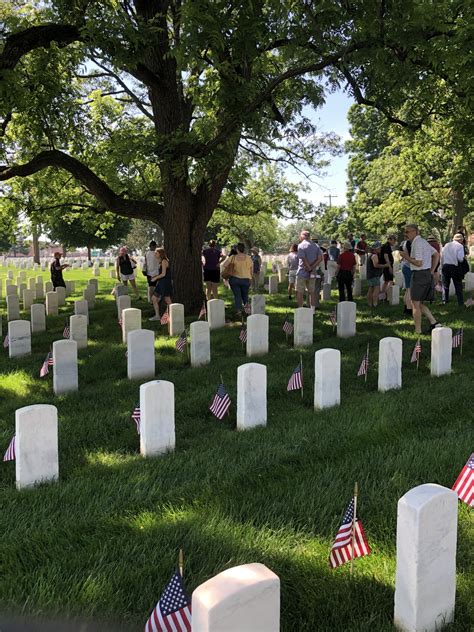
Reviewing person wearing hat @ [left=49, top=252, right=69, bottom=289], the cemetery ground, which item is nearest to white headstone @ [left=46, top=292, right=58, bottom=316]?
person wearing hat @ [left=49, top=252, right=69, bottom=289]

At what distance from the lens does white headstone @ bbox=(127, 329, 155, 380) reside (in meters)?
7.40

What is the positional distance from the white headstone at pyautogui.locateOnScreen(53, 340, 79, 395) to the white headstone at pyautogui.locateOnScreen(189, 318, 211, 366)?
179 cm

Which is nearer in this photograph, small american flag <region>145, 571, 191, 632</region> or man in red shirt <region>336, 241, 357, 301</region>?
small american flag <region>145, 571, 191, 632</region>

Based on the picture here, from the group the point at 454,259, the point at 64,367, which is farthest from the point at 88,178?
the point at 454,259

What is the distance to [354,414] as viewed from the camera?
5.46 metres

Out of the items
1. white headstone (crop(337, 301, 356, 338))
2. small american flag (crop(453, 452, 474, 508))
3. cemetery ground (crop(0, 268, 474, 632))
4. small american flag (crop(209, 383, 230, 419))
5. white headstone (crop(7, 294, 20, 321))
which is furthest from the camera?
white headstone (crop(7, 294, 20, 321))

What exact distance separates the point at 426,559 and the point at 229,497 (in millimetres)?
1689

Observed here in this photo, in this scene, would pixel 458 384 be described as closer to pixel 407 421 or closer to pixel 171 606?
pixel 407 421

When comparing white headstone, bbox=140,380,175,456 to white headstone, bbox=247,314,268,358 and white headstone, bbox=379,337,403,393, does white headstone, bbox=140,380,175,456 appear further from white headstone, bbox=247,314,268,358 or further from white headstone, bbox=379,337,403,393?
white headstone, bbox=247,314,268,358

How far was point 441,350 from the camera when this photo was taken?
7016mm

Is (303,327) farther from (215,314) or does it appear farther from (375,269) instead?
(375,269)

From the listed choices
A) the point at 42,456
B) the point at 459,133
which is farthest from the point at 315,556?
the point at 459,133

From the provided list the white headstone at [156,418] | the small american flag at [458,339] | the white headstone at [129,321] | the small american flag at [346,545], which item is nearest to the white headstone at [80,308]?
the white headstone at [129,321]

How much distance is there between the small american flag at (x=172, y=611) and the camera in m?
2.21
